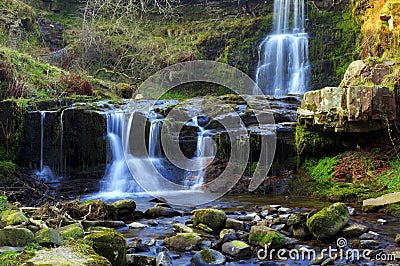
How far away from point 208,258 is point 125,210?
2512 millimetres

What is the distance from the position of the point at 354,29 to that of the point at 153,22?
994cm

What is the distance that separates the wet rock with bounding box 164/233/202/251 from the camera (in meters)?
4.59

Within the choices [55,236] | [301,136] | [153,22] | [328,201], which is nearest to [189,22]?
[153,22]

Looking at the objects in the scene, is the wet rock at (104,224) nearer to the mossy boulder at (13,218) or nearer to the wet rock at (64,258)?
the mossy boulder at (13,218)

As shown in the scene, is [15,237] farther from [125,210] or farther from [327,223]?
[327,223]

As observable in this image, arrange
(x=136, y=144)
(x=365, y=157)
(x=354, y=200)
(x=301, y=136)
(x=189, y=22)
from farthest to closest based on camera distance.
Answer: (x=189, y=22) → (x=136, y=144) → (x=301, y=136) → (x=365, y=157) → (x=354, y=200)

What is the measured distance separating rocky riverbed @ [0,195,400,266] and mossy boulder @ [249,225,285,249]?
0.04 ft

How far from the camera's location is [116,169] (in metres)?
9.77

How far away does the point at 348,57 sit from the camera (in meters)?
15.3

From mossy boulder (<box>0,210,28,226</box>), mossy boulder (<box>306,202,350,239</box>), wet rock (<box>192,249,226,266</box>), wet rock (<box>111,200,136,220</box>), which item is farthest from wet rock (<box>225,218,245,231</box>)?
mossy boulder (<box>0,210,28,226</box>)

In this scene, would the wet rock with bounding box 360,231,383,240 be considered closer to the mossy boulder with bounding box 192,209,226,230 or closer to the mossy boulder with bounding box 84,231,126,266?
the mossy boulder with bounding box 192,209,226,230

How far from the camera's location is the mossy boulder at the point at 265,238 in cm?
455

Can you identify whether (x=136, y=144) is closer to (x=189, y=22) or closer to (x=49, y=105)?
(x=49, y=105)

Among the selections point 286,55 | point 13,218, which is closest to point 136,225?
point 13,218
